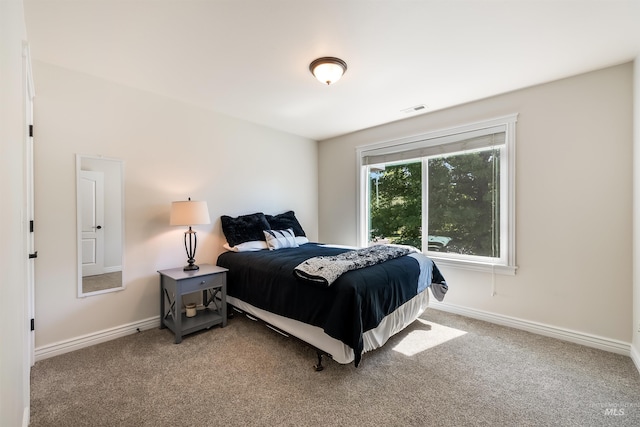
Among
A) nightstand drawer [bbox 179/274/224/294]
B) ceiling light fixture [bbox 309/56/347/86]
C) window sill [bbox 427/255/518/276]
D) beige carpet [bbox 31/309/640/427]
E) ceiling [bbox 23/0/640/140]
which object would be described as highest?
ceiling [bbox 23/0/640/140]

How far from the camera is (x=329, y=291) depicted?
204 cm

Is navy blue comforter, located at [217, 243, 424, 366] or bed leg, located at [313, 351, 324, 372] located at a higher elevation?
navy blue comforter, located at [217, 243, 424, 366]

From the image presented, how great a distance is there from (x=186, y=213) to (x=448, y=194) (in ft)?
9.91

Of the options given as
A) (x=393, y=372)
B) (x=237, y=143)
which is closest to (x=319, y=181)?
(x=237, y=143)

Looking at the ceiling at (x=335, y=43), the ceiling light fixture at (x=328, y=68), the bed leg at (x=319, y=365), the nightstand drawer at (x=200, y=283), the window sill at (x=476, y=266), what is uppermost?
the ceiling at (x=335, y=43)

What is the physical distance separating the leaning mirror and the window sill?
3.56 meters

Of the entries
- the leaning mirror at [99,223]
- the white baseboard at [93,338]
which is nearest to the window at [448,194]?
the white baseboard at [93,338]

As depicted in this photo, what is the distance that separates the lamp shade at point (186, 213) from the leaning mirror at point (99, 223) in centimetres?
50

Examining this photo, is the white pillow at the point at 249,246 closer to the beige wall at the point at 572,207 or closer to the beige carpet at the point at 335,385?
the beige carpet at the point at 335,385

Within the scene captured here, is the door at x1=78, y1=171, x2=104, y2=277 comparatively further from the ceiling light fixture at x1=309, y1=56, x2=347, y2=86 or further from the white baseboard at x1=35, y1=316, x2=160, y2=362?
the ceiling light fixture at x1=309, y1=56, x2=347, y2=86

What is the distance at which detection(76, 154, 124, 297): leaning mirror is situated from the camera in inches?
98.3

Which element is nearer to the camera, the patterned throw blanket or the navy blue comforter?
the navy blue comforter

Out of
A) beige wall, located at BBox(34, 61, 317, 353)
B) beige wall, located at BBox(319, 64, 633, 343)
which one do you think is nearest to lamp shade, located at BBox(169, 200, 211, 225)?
beige wall, located at BBox(34, 61, 317, 353)

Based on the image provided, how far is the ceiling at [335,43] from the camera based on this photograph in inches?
68.5
